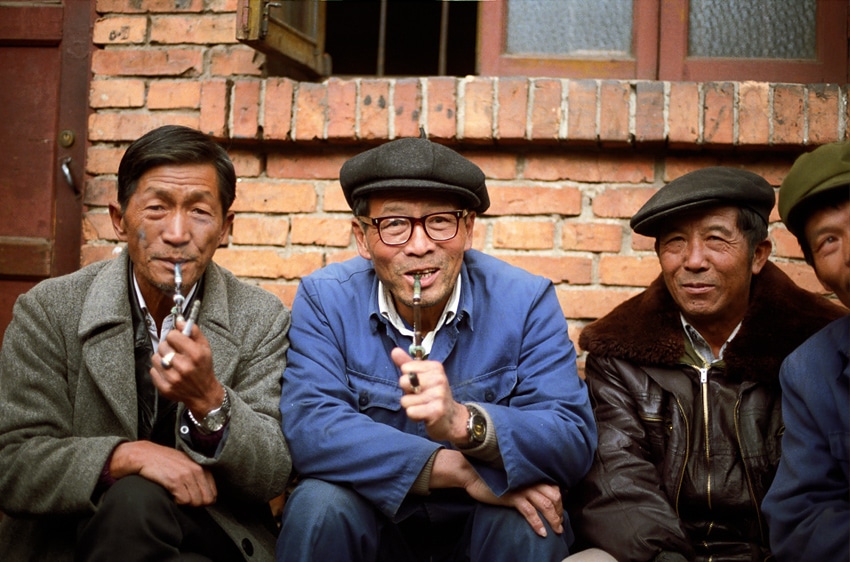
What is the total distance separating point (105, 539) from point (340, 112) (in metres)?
1.63

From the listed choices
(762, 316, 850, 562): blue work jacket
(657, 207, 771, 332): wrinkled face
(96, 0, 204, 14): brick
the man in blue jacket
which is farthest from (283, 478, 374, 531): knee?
(96, 0, 204, 14): brick

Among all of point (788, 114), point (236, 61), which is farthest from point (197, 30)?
point (788, 114)

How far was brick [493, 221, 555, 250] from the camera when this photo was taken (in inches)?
123

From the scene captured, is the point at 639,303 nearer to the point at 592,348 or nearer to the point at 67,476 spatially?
the point at 592,348

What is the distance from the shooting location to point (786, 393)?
2215mm

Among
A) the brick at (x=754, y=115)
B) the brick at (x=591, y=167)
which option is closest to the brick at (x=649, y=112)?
the brick at (x=591, y=167)

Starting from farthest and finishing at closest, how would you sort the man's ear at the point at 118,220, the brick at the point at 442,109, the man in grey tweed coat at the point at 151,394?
1. the brick at the point at 442,109
2. the man's ear at the point at 118,220
3. the man in grey tweed coat at the point at 151,394

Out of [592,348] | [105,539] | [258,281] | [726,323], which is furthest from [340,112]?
[105,539]

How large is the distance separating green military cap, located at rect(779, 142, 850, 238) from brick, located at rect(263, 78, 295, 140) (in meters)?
1.63

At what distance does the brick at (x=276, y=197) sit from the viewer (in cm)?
319

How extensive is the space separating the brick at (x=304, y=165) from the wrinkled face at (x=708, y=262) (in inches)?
46.8

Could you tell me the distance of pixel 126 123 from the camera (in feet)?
10.6

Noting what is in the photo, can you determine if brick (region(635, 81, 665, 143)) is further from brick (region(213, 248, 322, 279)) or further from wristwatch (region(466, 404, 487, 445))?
wristwatch (region(466, 404, 487, 445))

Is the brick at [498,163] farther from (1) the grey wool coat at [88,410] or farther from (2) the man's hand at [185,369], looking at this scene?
(2) the man's hand at [185,369]
